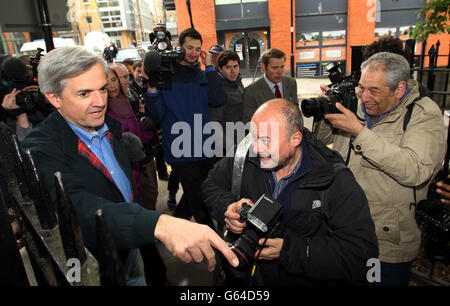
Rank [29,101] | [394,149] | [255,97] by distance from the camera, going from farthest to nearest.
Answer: [255,97]
[29,101]
[394,149]

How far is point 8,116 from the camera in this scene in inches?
108

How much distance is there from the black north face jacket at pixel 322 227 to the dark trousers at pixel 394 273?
56 cm

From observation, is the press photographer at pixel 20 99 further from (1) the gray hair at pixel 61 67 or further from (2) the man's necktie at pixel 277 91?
(2) the man's necktie at pixel 277 91

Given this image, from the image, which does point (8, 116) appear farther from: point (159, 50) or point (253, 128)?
point (253, 128)

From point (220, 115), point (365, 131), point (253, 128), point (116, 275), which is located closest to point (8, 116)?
point (220, 115)

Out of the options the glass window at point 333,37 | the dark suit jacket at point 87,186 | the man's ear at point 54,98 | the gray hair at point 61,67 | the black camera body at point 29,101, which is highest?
the glass window at point 333,37

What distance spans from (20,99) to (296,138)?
2516mm

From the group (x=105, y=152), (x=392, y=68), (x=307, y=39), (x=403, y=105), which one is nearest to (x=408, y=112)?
(x=403, y=105)

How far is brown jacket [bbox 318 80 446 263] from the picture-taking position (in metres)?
1.79

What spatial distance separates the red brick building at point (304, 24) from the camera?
52.2 ft

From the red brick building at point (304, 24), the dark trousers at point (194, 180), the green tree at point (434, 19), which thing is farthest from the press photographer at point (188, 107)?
the red brick building at point (304, 24)

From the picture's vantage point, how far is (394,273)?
6.73ft

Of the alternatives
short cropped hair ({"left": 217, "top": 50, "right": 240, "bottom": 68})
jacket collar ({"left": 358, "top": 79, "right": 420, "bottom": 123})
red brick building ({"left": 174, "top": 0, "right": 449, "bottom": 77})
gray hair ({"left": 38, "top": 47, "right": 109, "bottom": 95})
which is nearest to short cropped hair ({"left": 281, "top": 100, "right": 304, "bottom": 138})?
jacket collar ({"left": 358, "top": 79, "right": 420, "bottom": 123})

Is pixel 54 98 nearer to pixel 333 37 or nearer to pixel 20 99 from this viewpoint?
pixel 20 99
